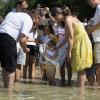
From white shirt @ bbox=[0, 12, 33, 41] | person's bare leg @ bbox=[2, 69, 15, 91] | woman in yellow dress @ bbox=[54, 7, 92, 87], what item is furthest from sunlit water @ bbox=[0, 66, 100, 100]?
white shirt @ bbox=[0, 12, 33, 41]

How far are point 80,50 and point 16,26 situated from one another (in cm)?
142

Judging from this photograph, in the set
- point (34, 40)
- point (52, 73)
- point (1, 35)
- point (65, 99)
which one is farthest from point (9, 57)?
point (34, 40)

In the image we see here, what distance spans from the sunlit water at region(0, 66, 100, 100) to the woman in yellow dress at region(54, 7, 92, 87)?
0.37 m

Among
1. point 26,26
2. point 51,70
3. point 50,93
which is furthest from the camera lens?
point 51,70

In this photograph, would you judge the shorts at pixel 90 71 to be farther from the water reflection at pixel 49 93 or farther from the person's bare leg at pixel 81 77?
the person's bare leg at pixel 81 77

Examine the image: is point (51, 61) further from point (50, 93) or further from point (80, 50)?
point (50, 93)

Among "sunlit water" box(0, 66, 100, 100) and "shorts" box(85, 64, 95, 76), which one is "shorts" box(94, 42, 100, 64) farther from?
"shorts" box(85, 64, 95, 76)

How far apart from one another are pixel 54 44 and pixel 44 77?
4.67ft

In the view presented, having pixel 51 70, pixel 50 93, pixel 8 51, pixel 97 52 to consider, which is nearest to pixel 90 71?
pixel 51 70

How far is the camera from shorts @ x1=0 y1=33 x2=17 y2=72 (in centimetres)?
790

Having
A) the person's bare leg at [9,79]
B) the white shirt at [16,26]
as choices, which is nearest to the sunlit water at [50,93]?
the person's bare leg at [9,79]

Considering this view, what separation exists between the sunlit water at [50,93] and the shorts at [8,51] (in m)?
0.46

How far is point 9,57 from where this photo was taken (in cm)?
790

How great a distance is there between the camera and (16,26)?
8.05m
